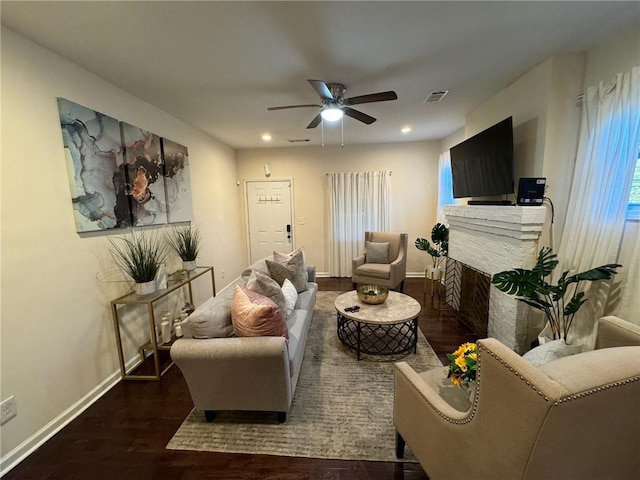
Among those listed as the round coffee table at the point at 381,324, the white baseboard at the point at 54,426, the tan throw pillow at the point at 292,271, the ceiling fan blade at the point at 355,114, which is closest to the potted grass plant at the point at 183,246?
the tan throw pillow at the point at 292,271

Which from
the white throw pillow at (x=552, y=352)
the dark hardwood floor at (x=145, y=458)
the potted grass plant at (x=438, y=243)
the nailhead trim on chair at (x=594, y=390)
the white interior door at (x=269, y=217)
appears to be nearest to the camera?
the nailhead trim on chair at (x=594, y=390)

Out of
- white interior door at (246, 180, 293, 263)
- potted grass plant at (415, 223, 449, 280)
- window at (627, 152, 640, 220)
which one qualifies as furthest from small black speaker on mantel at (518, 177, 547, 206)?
white interior door at (246, 180, 293, 263)

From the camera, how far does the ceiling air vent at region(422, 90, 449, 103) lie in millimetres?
2660

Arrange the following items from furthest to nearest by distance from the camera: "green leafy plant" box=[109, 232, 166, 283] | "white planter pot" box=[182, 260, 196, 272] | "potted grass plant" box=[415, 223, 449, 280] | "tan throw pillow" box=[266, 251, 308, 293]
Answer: "potted grass plant" box=[415, 223, 449, 280] → "white planter pot" box=[182, 260, 196, 272] → "tan throw pillow" box=[266, 251, 308, 293] → "green leafy plant" box=[109, 232, 166, 283]

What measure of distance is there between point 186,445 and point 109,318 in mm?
1298

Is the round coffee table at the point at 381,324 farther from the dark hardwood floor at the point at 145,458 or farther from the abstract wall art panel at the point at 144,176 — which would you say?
the abstract wall art panel at the point at 144,176

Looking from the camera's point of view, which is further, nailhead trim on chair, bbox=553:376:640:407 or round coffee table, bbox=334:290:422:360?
round coffee table, bbox=334:290:422:360

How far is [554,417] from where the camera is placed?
700 mm

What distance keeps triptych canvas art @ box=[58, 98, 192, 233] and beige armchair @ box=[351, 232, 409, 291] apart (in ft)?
8.93

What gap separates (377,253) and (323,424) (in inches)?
116

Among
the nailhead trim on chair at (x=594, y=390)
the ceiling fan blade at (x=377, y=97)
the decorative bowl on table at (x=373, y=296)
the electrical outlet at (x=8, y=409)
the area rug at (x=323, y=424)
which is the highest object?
the ceiling fan blade at (x=377, y=97)

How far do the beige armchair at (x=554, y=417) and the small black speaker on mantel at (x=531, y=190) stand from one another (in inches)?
64.7

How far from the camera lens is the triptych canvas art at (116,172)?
6.41 feet

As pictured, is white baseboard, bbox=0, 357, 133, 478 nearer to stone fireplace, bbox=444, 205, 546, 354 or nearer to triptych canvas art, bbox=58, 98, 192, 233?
triptych canvas art, bbox=58, 98, 192, 233
